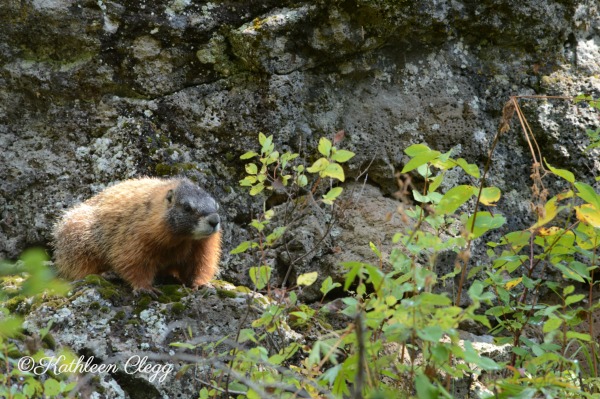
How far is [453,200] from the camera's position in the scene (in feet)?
12.3

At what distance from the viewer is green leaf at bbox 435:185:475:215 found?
3711 mm

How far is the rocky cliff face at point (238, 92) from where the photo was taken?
634 centimetres

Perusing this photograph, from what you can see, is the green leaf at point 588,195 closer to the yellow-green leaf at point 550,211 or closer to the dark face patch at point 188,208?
the yellow-green leaf at point 550,211

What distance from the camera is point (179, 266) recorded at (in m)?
6.18

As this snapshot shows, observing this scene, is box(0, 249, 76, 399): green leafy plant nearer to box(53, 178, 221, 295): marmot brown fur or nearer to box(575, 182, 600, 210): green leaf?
box(53, 178, 221, 295): marmot brown fur

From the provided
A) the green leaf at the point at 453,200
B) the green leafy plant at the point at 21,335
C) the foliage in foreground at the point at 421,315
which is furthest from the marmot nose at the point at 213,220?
the green leaf at the point at 453,200

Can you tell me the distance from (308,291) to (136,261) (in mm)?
1438

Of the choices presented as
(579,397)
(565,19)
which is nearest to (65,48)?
(565,19)

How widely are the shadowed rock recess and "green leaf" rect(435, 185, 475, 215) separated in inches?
95.5

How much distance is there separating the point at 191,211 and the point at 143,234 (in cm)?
53

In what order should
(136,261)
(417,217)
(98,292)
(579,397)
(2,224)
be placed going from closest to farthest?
1. (417,217)
2. (579,397)
3. (98,292)
4. (136,261)
5. (2,224)

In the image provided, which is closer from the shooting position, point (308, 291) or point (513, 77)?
point (308, 291)

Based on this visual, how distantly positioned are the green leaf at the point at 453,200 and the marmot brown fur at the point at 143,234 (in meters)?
2.45

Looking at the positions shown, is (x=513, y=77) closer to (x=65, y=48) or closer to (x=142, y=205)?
(x=142, y=205)
